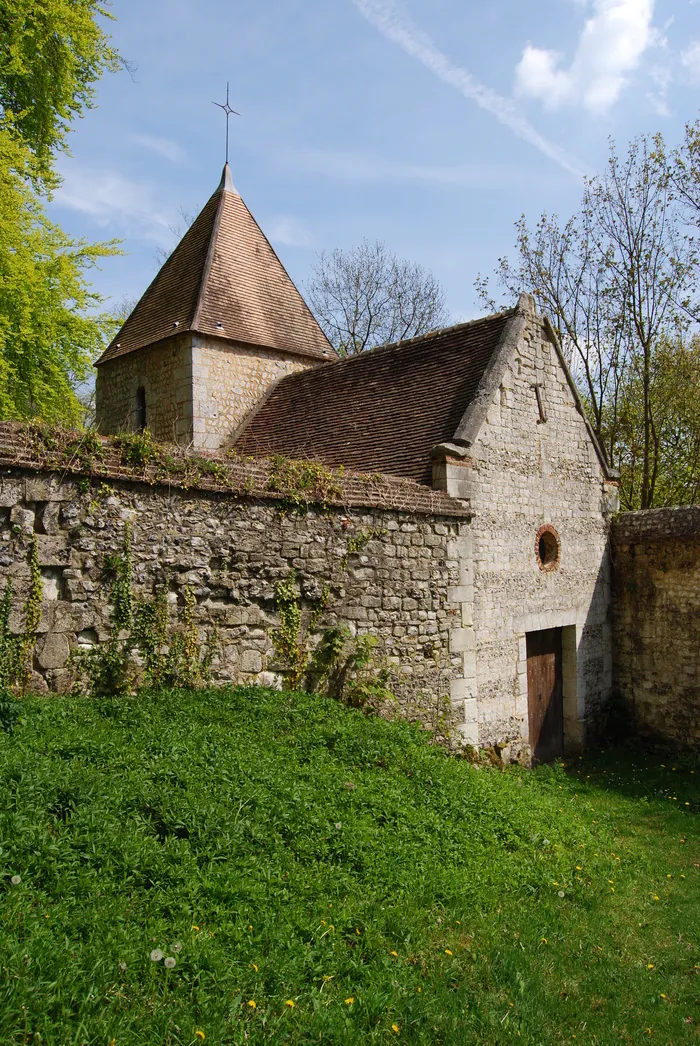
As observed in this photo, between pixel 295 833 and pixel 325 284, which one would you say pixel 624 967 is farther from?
pixel 325 284

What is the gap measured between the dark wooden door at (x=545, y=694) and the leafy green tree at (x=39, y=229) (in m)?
8.31

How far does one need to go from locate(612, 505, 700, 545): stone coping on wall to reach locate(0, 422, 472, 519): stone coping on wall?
5061mm

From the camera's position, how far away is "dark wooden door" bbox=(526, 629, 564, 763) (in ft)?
36.5

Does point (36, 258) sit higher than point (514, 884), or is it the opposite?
point (36, 258)

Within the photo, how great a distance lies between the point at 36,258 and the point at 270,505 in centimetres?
815

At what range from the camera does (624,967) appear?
508 cm

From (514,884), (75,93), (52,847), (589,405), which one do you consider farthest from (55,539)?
(589,405)

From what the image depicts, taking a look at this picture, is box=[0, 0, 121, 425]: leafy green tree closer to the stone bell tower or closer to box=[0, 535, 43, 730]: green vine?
the stone bell tower

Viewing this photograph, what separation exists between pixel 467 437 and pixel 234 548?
157 inches

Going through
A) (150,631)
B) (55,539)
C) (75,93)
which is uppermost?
(75,93)

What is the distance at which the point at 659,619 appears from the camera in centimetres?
1207

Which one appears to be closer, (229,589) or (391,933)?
(391,933)

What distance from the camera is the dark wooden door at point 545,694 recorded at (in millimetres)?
11133

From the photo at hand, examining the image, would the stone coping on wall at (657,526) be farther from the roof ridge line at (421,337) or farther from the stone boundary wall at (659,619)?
the roof ridge line at (421,337)
